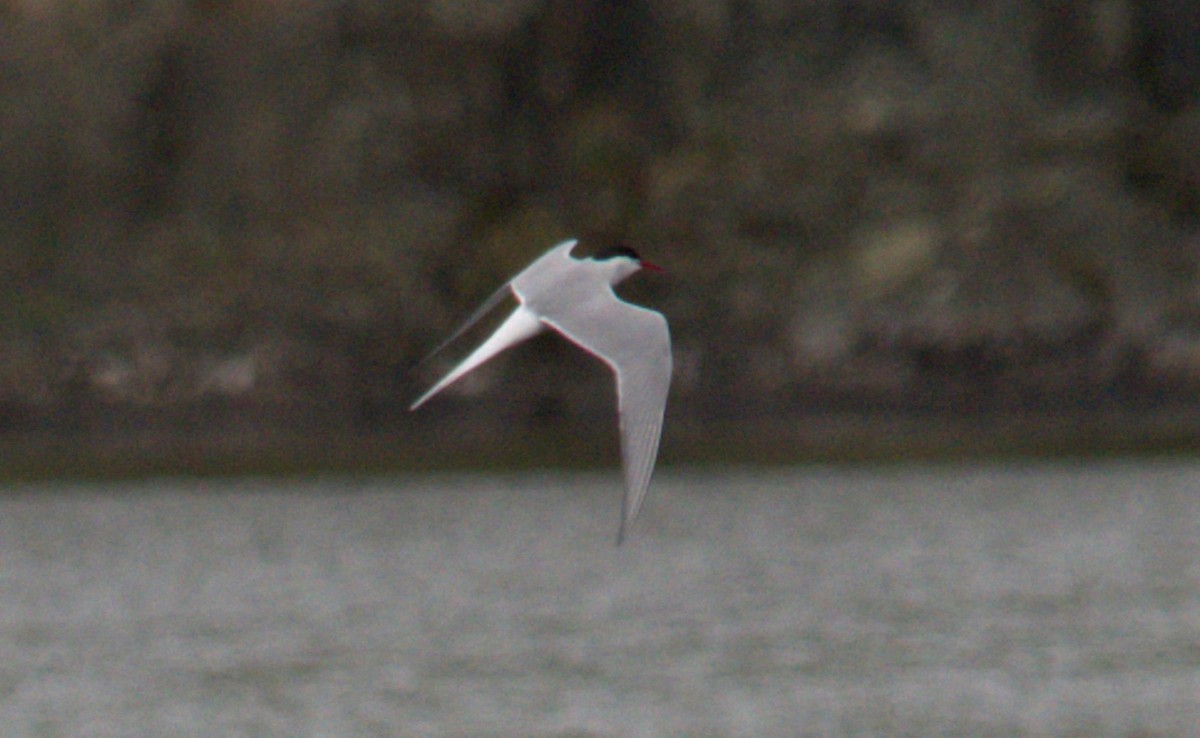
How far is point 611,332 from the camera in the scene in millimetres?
6844

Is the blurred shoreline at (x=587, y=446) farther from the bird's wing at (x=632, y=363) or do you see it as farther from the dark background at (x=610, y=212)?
the bird's wing at (x=632, y=363)

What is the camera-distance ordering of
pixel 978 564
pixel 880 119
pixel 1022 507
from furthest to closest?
pixel 880 119 → pixel 1022 507 → pixel 978 564

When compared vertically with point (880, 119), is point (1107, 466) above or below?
below

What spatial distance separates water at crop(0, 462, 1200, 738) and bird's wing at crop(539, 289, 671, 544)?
7.78 metres

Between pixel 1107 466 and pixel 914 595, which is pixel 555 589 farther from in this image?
pixel 1107 466

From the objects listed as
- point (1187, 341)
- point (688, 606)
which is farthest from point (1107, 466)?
point (688, 606)

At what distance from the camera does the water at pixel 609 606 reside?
15.5 meters

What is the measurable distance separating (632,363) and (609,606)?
13.9 meters

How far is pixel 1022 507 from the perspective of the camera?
24.5 metres

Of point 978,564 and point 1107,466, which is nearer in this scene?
point 978,564

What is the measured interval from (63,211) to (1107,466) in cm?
1238

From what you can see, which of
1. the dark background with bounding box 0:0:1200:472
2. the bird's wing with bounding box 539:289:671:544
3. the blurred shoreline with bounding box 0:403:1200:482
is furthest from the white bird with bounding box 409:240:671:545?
the dark background with bounding box 0:0:1200:472

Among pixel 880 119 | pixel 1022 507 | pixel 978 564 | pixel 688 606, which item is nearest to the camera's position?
pixel 688 606

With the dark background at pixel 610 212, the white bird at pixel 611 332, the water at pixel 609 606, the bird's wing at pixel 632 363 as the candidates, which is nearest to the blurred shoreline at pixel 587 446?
the dark background at pixel 610 212
